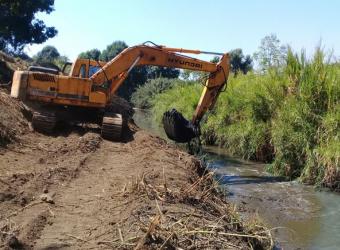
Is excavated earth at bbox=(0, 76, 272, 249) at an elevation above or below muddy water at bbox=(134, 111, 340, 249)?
above

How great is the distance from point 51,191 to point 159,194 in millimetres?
1625

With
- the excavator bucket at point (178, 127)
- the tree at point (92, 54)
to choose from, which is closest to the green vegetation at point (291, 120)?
the excavator bucket at point (178, 127)

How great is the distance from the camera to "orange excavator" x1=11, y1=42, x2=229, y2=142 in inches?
542

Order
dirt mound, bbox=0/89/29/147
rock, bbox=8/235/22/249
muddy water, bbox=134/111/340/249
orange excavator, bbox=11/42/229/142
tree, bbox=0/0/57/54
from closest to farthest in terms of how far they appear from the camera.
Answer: rock, bbox=8/235/22/249, muddy water, bbox=134/111/340/249, dirt mound, bbox=0/89/29/147, orange excavator, bbox=11/42/229/142, tree, bbox=0/0/57/54

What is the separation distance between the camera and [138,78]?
61.5 m

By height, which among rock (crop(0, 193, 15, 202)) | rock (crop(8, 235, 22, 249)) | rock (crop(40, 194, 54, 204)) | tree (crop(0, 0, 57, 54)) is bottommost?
rock (crop(8, 235, 22, 249))

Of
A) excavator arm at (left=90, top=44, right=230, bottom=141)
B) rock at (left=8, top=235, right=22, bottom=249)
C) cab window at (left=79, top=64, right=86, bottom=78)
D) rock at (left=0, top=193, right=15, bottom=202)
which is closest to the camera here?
rock at (left=8, top=235, right=22, bottom=249)

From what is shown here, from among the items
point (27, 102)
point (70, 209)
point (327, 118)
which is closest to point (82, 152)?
point (27, 102)

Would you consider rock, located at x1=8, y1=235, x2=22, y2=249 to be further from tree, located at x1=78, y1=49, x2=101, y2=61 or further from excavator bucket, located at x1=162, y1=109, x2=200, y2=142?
tree, located at x1=78, y1=49, x2=101, y2=61

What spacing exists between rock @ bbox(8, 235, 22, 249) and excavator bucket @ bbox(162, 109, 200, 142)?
30.8 ft

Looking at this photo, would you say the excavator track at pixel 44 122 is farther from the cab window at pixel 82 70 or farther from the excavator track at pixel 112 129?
the cab window at pixel 82 70

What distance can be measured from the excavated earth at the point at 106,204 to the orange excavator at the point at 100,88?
2229 mm

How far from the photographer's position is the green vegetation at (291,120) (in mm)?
13078

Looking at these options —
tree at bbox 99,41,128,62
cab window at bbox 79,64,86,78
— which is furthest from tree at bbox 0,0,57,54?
tree at bbox 99,41,128,62
